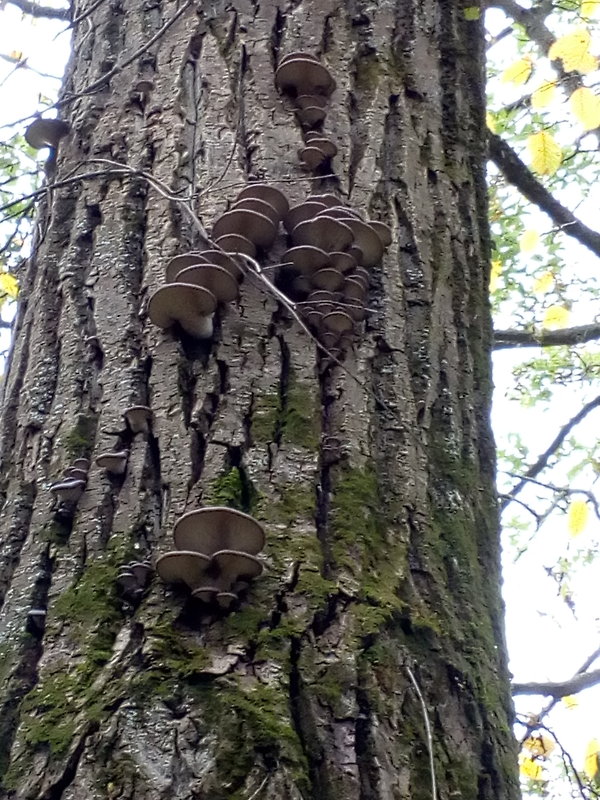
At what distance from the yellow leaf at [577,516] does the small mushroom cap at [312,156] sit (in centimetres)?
272

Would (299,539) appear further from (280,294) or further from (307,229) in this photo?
(307,229)

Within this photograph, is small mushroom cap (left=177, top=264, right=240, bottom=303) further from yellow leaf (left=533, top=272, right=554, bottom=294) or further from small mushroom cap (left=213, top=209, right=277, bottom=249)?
yellow leaf (left=533, top=272, right=554, bottom=294)

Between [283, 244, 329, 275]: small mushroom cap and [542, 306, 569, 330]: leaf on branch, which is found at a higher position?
[542, 306, 569, 330]: leaf on branch

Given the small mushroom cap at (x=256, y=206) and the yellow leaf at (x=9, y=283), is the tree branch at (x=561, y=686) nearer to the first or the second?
the small mushroom cap at (x=256, y=206)

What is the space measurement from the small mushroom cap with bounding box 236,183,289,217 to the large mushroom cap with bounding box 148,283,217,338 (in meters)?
0.32

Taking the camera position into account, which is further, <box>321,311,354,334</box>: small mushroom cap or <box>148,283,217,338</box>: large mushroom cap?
<box>321,311,354,334</box>: small mushroom cap

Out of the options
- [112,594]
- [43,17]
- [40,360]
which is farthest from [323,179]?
[43,17]

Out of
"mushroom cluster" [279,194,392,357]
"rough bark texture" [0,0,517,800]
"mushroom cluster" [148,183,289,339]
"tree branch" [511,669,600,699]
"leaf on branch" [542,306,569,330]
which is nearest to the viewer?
"rough bark texture" [0,0,517,800]

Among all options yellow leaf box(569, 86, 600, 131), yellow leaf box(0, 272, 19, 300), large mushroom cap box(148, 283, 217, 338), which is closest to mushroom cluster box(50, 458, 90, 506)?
large mushroom cap box(148, 283, 217, 338)

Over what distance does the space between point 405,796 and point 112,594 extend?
64 centimetres

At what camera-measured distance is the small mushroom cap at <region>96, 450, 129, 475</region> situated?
6.39ft

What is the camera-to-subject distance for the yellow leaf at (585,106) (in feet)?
15.8

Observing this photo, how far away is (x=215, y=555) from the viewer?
5.48 ft

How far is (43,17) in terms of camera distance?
5.06m
